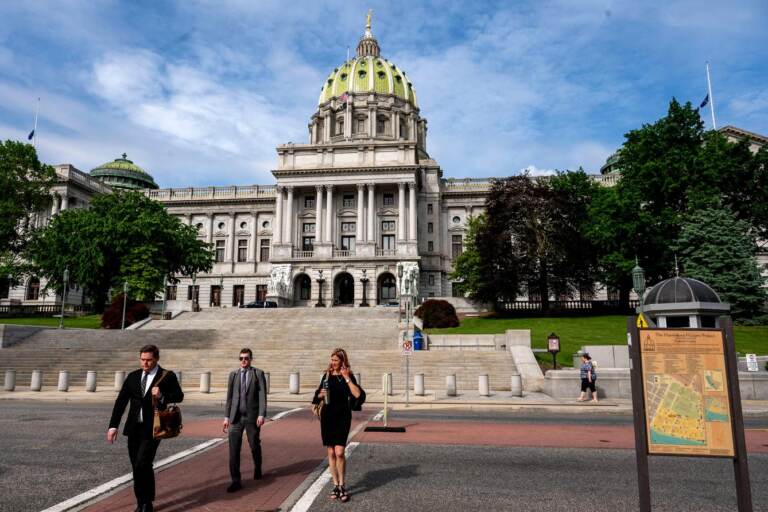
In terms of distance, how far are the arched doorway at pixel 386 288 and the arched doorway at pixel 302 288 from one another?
8.47m

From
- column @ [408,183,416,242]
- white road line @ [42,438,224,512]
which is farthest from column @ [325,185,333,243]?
white road line @ [42,438,224,512]

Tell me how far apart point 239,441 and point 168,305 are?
2274 inches

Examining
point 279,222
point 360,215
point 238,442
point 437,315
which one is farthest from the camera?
point 279,222

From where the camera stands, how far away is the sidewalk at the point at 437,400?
740 inches

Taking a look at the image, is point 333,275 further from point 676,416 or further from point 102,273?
point 676,416

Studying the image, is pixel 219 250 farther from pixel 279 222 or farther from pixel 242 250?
pixel 279 222

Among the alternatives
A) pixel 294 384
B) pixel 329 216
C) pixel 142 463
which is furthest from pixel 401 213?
pixel 142 463

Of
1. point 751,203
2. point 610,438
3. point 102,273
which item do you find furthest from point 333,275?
point 610,438

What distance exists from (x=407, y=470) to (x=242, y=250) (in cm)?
7666

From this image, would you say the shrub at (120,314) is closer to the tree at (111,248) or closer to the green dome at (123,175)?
the tree at (111,248)

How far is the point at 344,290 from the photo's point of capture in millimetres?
70062

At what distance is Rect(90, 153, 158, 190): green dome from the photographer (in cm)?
9432

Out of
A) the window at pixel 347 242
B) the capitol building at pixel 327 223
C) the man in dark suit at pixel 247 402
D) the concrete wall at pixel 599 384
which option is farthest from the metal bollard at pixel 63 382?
the window at pixel 347 242

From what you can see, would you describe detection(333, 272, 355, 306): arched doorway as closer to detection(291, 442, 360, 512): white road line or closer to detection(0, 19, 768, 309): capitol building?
detection(0, 19, 768, 309): capitol building
